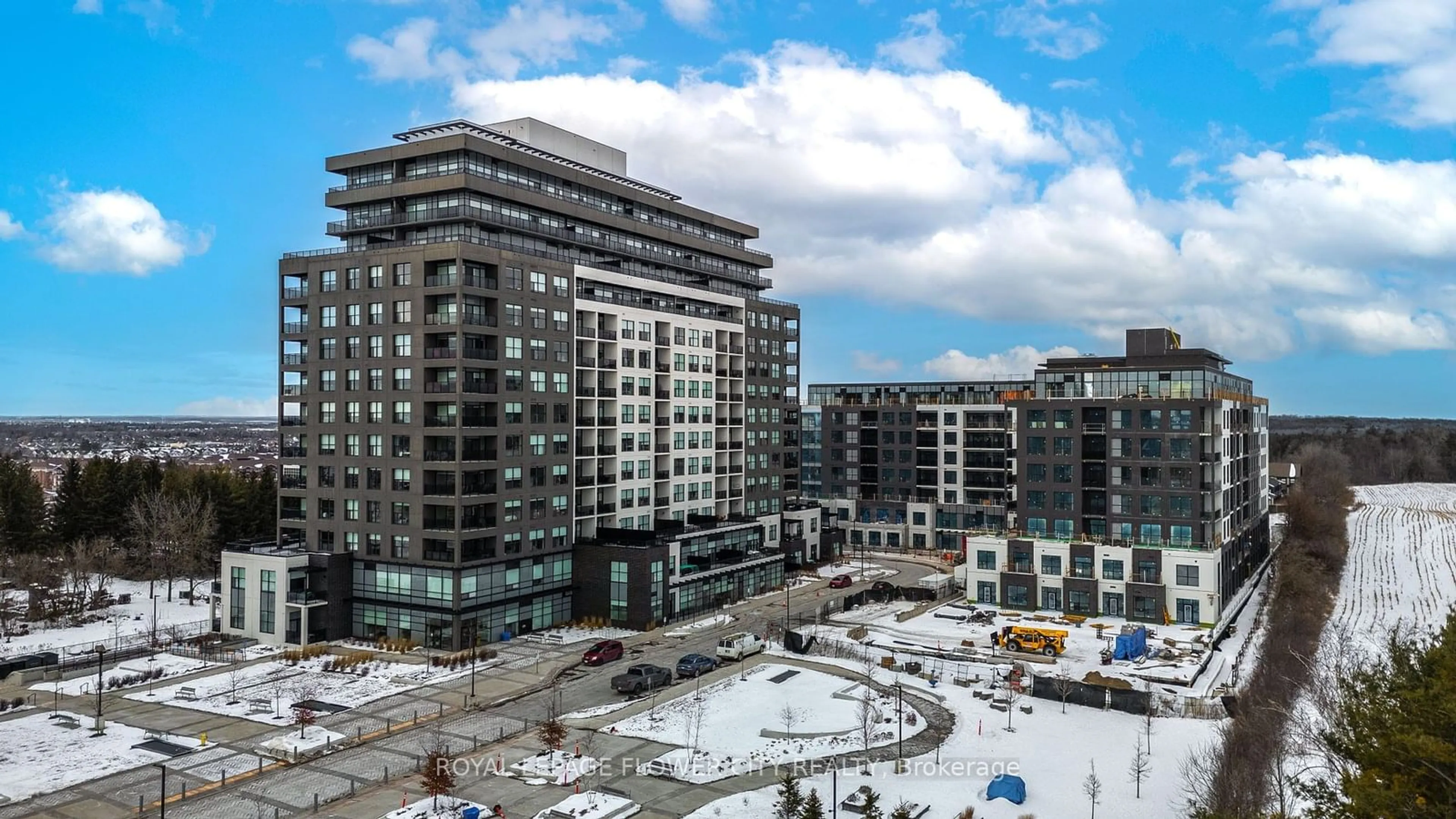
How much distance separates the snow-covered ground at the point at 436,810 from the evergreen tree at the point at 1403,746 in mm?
30463

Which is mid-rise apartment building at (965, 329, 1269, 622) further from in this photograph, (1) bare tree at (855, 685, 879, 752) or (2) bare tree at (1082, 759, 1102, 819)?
(2) bare tree at (1082, 759, 1102, 819)

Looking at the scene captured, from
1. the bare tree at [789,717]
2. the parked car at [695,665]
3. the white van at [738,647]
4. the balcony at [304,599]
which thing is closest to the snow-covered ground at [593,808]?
the bare tree at [789,717]

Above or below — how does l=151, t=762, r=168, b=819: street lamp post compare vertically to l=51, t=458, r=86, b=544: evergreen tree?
below

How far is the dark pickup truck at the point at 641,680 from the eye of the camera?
58344 millimetres

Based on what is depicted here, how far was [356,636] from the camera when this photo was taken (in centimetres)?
7325

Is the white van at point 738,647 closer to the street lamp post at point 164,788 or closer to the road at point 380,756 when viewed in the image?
the road at point 380,756

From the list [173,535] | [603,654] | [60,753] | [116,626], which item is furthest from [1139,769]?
[173,535]

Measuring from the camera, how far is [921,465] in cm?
13275

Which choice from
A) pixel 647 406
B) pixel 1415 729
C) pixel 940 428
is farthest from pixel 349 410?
pixel 940 428

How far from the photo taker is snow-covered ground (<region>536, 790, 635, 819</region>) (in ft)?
127

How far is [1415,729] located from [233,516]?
104 meters

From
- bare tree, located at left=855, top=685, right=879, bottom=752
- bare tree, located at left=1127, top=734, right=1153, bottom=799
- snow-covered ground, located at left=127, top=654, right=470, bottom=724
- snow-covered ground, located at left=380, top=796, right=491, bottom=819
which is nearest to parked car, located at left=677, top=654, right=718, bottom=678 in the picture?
bare tree, located at left=855, top=685, right=879, bottom=752

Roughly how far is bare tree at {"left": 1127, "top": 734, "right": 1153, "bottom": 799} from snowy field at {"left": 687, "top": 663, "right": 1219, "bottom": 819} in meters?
0.21

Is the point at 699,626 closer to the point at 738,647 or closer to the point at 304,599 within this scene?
the point at 738,647
